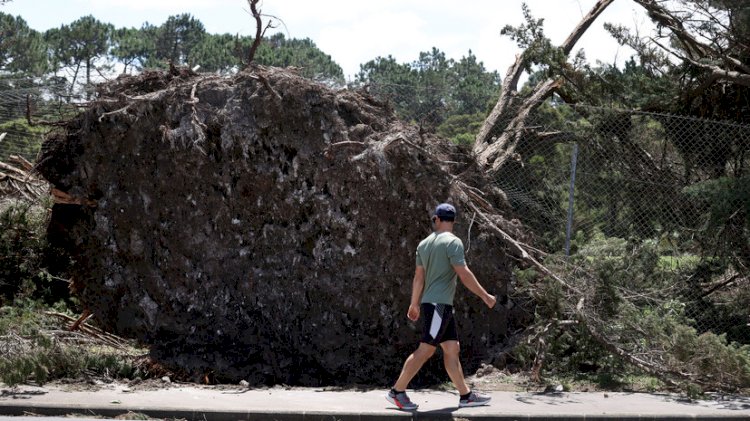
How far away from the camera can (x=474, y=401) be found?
7.64 metres

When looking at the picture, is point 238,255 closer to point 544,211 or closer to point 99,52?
point 544,211

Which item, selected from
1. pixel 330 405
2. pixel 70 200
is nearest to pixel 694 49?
pixel 330 405

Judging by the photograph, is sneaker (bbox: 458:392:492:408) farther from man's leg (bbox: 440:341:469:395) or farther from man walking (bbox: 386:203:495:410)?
man's leg (bbox: 440:341:469:395)

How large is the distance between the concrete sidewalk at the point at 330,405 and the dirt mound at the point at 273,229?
41.5 inches

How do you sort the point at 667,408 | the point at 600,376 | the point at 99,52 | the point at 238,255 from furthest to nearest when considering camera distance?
the point at 99,52
the point at 238,255
the point at 600,376
the point at 667,408

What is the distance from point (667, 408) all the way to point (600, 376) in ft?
3.64

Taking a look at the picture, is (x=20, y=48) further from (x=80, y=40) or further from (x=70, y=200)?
(x=70, y=200)

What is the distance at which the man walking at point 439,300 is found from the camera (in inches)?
290

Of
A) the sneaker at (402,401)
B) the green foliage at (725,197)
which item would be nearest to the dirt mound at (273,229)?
the sneaker at (402,401)

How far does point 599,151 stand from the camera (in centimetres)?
1173

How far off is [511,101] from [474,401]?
6.24 m

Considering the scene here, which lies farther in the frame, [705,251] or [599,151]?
[599,151]

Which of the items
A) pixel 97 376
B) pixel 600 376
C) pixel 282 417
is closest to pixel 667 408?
pixel 600 376

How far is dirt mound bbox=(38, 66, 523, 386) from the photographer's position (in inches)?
370
